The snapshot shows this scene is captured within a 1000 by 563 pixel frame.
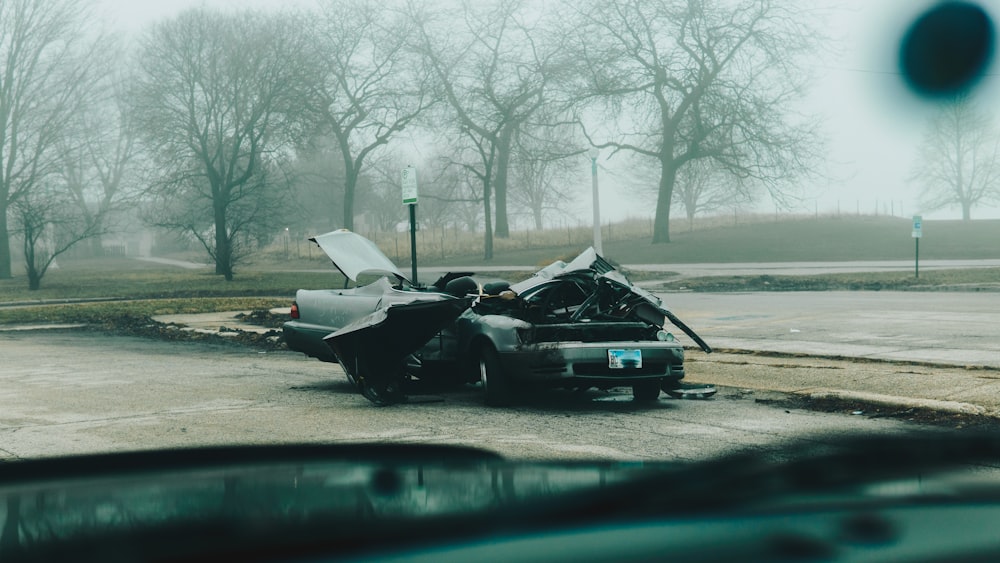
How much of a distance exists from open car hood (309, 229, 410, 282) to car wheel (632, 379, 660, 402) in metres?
2.31

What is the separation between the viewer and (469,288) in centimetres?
980

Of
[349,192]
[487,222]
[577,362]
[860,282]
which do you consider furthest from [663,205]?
[577,362]

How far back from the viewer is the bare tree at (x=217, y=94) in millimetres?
43375

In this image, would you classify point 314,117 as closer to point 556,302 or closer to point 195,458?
point 556,302

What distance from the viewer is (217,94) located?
43.5m

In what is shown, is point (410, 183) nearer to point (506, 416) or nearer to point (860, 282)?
point (506, 416)

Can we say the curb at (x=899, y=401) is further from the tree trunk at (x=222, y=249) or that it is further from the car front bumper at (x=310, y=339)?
the tree trunk at (x=222, y=249)

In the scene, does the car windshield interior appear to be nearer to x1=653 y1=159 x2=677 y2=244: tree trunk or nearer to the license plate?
the license plate

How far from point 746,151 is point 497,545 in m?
50.3

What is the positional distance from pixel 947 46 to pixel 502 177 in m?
25.8

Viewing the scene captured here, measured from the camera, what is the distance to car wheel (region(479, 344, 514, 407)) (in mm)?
8938

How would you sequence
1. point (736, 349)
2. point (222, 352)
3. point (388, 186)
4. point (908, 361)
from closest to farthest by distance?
point (908, 361) < point (736, 349) < point (222, 352) < point (388, 186)

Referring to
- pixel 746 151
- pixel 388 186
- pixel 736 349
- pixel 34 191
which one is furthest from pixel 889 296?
pixel 388 186

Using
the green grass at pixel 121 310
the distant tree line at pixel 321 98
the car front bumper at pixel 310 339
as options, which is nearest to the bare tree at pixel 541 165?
the distant tree line at pixel 321 98
